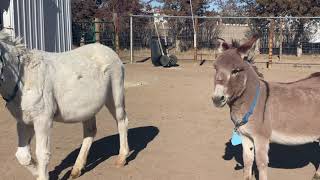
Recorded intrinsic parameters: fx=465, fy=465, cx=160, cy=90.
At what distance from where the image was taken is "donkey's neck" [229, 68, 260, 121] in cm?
468

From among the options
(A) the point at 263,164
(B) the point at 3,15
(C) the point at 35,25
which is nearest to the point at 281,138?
(A) the point at 263,164

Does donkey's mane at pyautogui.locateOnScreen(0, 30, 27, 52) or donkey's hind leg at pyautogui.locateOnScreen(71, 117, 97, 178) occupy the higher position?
donkey's mane at pyautogui.locateOnScreen(0, 30, 27, 52)

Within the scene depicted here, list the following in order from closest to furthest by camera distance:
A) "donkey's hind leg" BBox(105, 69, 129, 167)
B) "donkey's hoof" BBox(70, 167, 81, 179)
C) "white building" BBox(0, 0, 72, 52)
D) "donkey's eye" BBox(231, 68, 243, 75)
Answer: "donkey's eye" BBox(231, 68, 243, 75), "donkey's hoof" BBox(70, 167, 81, 179), "donkey's hind leg" BBox(105, 69, 129, 167), "white building" BBox(0, 0, 72, 52)

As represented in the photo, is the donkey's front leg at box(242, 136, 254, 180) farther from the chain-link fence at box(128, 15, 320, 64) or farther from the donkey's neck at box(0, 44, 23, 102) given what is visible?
the chain-link fence at box(128, 15, 320, 64)

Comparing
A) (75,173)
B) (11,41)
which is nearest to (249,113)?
(75,173)

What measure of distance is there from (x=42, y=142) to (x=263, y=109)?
2360 mm

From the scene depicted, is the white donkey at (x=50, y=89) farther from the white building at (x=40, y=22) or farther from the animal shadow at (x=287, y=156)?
the white building at (x=40, y=22)

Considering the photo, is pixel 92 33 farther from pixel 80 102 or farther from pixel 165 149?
pixel 80 102

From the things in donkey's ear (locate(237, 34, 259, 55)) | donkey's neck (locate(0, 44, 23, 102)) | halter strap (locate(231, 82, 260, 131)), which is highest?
donkey's ear (locate(237, 34, 259, 55))

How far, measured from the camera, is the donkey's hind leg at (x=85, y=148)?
5.90 meters

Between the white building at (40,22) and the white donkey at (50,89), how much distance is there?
547 centimetres

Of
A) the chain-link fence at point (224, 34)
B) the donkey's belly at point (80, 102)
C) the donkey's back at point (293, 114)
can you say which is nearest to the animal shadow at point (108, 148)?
the donkey's belly at point (80, 102)

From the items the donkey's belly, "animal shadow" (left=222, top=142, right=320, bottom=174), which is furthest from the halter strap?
the donkey's belly

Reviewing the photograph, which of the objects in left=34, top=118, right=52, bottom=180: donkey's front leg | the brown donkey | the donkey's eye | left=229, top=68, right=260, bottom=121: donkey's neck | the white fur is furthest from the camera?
the white fur
